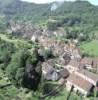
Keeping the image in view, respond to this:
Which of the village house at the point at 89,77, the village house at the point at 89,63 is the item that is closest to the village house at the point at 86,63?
the village house at the point at 89,63

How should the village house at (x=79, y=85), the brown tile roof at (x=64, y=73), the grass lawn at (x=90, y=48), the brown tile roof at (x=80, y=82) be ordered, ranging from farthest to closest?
the grass lawn at (x=90, y=48)
the brown tile roof at (x=64, y=73)
the brown tile roof at (x=80, y=82)
the village house at (x=79, y=85)

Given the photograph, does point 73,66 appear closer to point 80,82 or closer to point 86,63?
point 86,63

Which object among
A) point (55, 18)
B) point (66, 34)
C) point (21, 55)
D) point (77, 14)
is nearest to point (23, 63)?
point (21, 55)

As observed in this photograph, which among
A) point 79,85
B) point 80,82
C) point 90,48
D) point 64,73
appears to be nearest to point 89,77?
point 80,82

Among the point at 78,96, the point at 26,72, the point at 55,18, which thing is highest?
the point at 55,18

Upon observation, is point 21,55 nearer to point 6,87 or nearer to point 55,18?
point 6,87

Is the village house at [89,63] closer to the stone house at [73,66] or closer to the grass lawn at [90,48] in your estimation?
the stone house at [73,66]
